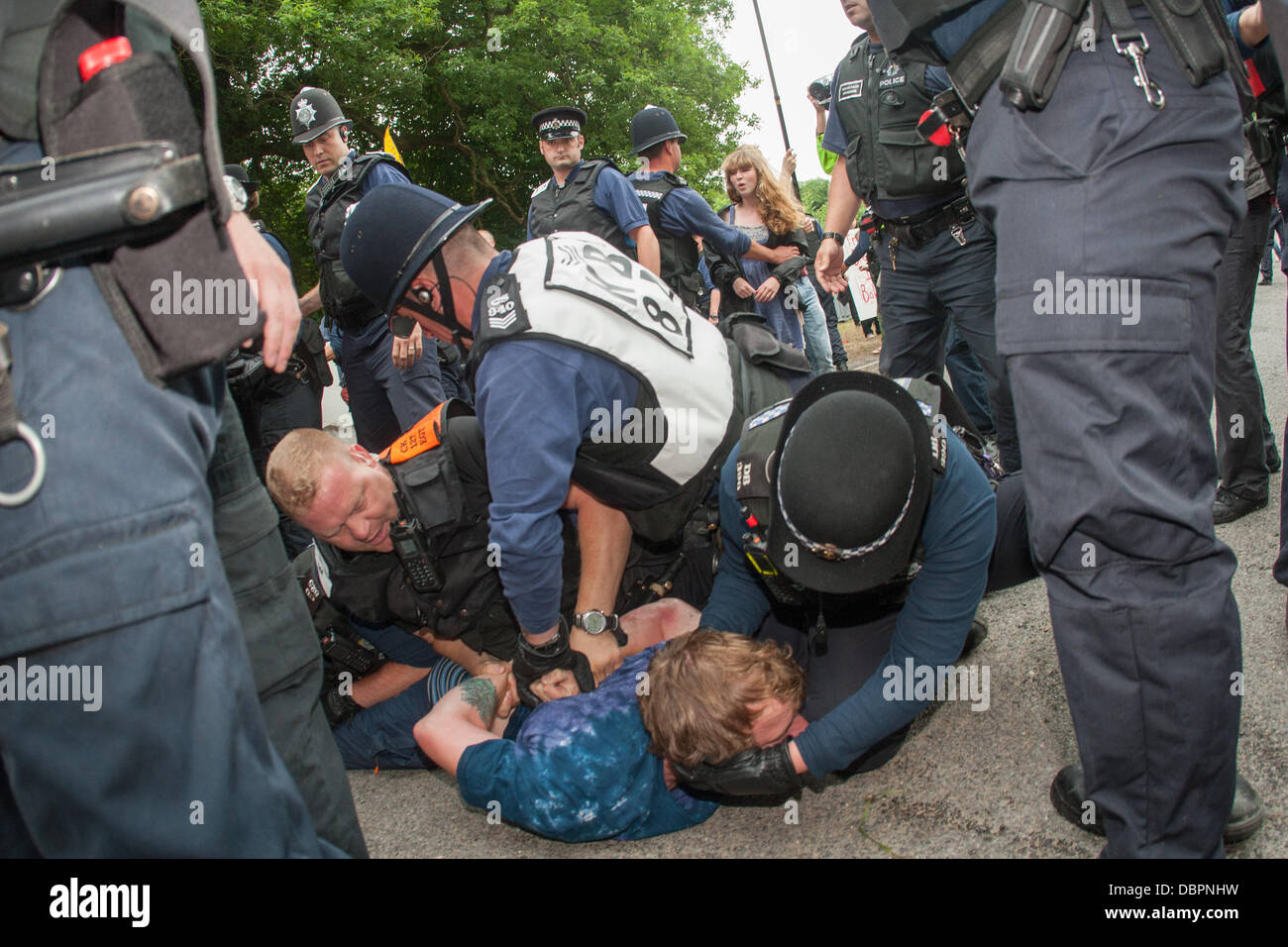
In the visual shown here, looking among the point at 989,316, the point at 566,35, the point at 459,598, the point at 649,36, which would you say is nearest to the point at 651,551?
the point at 459,598

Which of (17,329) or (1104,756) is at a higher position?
(17,329)

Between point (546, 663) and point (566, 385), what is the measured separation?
680 millimetres

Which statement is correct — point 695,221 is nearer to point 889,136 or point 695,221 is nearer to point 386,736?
point 889,136

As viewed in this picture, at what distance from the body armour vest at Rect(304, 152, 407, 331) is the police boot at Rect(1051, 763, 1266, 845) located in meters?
3.15

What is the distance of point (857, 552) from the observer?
65.8 inches

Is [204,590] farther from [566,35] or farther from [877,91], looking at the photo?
[566,35]

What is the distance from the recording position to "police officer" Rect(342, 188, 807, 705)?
2.12 meters

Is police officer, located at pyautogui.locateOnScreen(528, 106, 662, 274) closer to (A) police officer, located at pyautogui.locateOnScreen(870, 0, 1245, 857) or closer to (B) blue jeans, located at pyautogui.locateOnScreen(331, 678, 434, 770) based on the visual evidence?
(B) blue jeans, located at pyautogui.locateOnScreen(331, 678, 434, 770)

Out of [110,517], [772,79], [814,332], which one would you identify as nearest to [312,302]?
[814,332]

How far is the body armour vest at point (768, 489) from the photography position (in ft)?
5.95

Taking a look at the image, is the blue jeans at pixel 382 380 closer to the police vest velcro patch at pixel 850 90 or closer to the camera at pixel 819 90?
the police vest velcro patch at pixel 850 90

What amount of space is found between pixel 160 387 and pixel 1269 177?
9.44 feet

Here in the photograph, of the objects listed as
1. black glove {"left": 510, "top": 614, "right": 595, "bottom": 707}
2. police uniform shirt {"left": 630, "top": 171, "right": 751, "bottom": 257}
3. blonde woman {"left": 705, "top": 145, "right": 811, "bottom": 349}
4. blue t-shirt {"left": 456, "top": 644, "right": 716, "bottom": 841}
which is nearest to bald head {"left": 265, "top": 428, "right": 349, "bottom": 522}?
black glove {"left": 510, "top": 614, "right": 595, "bottom": 707}

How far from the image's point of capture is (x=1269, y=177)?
2578 mm
